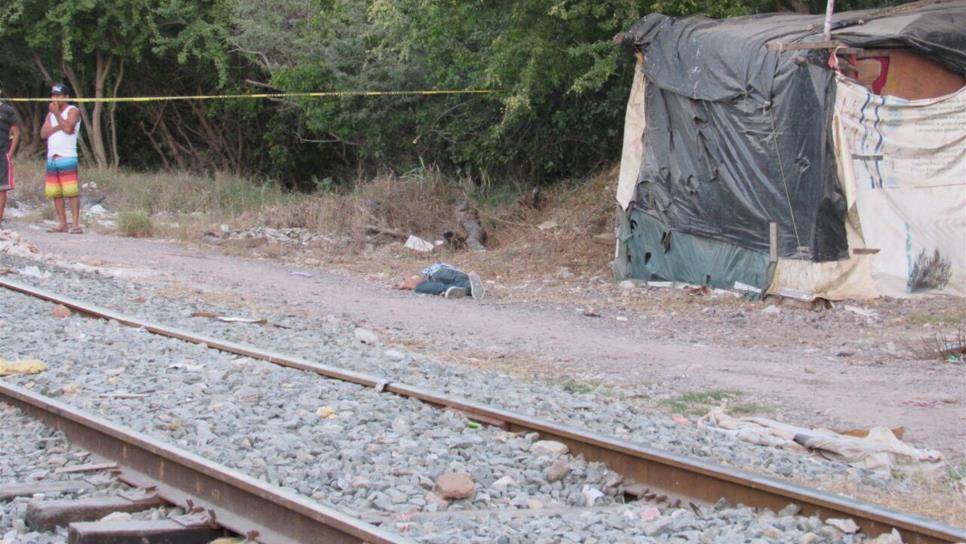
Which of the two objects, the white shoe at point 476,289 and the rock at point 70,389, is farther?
the white shoe at point 476,289

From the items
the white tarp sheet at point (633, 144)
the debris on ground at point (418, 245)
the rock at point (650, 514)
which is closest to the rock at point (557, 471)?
the rock at point (650, 514)

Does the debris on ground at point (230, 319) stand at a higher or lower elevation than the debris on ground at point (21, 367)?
lower

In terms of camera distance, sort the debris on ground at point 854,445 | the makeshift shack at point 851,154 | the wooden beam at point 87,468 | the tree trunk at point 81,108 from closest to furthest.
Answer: the wooden beam at point 87,468 → the debris on ground at point 854,445 → the makeshift shack at point 851,154 → the tree trunk at point 81,108

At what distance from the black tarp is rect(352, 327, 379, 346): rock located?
200 inches

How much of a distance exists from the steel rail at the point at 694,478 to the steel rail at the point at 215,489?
168 cm

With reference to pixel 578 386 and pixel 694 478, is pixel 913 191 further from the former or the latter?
pixel 694 478

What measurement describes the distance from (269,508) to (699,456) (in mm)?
2467

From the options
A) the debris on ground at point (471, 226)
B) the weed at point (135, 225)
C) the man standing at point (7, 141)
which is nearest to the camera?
the man standing at point (7, 141)

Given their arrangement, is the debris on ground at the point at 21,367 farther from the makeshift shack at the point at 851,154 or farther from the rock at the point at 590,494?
the makeshift shack at the point at 851,154

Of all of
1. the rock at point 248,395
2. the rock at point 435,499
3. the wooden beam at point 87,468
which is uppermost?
the wooden beam at point 87,468

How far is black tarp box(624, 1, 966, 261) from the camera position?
12.7 meters

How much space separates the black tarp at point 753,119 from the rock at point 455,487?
26.6 ft

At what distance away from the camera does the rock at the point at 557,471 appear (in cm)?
588

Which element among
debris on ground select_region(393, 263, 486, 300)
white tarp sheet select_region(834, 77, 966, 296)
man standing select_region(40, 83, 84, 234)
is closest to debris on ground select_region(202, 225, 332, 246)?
man standing select_region(40, 83, 84, 234)
